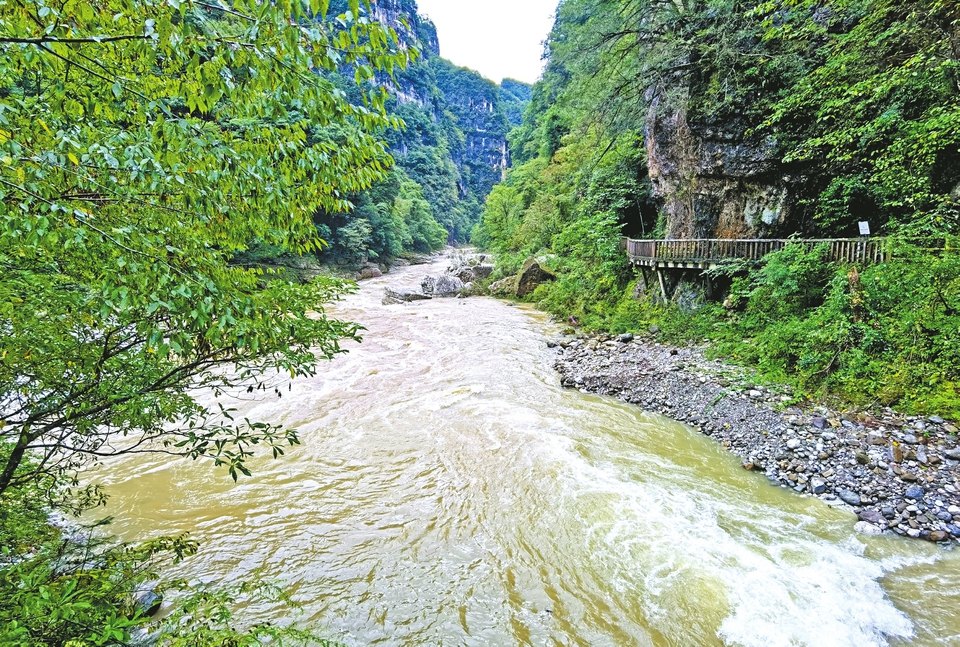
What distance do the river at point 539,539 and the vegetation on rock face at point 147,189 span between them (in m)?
1.99

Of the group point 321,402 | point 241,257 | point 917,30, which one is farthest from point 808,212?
point 241,257

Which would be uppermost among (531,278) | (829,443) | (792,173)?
(792,173)

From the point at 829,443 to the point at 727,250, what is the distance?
23.0 feet

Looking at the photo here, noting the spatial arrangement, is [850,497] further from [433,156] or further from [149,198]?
[433,156]

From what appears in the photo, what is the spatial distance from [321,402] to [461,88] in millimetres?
125005

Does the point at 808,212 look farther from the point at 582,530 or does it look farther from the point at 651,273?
the point at 582,530

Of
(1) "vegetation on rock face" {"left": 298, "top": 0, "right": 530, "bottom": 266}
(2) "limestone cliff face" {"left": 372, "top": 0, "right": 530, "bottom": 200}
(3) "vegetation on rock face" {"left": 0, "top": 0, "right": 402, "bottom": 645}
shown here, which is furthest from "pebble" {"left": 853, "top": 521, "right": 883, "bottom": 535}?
(2) "limestone cliff face" {"left": 372, "top": 0, "right": 530, "bottom": 200}

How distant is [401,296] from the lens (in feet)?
76.2

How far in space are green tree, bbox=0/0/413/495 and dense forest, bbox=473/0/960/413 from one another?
836 cm

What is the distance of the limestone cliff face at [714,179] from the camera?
11477 mm

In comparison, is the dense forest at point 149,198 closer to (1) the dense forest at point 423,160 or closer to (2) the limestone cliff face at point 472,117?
(1) the dense forest at point 423,160

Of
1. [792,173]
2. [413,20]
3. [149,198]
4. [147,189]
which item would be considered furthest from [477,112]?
[147,189]

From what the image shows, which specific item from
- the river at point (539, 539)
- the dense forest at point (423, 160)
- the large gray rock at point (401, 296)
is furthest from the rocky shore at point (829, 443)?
the large gray rock at point (401, 296)

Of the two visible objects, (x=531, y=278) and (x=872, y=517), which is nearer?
(x=872, y=517)
